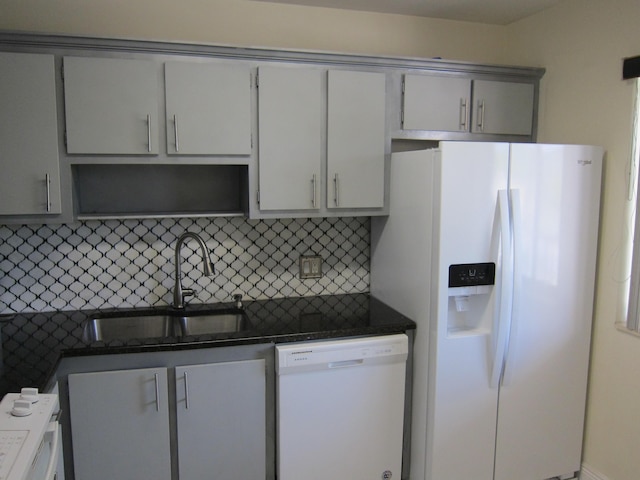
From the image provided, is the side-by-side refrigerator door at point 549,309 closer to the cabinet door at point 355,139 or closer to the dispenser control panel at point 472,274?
the dispenser control panel at point 472,274

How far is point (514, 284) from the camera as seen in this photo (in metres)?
2.29

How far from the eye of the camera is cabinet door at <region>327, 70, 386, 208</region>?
2.49 m

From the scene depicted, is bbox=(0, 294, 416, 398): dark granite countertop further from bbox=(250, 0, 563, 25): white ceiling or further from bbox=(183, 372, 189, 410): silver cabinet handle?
bbox=(250, 0, 563, 25): white ceiling

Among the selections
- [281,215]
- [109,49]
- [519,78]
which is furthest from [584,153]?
[109,49]

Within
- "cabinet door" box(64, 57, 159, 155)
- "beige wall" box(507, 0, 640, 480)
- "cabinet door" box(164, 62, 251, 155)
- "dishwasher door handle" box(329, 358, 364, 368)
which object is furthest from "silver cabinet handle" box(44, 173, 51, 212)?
"beige wall" box(507, 0, 640, 480)

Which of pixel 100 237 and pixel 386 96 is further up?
pixel 386 96

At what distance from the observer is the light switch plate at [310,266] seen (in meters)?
2.89

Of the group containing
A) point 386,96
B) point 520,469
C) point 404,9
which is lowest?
point 520,469

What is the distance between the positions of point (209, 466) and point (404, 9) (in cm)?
256

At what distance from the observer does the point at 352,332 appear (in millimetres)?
2314

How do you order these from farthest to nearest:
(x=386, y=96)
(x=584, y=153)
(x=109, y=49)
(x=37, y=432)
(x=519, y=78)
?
1. (x=519, y=78)
2. (x=386, y=96)
3. (x=584, y=153)
4. (x=109, y=49)
5. (x=37, y=432)

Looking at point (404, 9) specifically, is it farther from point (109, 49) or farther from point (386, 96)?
point (109, 49)

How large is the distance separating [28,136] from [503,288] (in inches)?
85.7

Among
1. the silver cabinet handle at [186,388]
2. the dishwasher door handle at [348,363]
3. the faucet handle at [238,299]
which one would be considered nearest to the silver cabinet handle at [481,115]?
the dishwasher door handle at [348,363]
